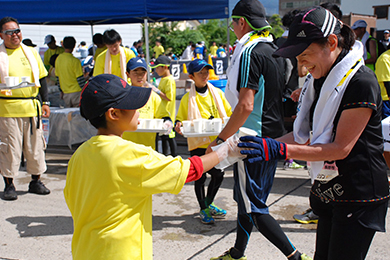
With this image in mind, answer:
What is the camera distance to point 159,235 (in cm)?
400

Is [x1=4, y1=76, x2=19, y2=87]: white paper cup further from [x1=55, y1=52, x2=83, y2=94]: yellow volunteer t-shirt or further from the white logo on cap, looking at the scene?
the white logo on cap

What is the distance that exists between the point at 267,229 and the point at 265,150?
112 centimetres

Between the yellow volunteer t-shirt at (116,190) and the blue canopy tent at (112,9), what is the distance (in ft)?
20.0

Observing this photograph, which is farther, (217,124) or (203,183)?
(203,183)

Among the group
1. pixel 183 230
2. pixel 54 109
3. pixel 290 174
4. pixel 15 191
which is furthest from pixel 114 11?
pixel 183 230

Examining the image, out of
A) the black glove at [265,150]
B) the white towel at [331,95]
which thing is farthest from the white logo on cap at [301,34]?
the black glove at [265,150]

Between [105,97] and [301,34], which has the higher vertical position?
[301,34]

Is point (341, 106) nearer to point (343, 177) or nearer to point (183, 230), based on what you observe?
point (343, 177)

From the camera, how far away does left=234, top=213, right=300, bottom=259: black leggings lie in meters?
2.88

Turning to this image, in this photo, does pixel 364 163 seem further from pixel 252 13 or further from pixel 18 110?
pixel 18 110

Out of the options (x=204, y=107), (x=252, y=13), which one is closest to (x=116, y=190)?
(x=252, y=13)

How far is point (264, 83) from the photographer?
9.62ft

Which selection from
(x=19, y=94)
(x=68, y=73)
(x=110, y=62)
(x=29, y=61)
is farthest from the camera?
(x=68, y=73)

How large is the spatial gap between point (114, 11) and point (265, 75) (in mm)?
5496
